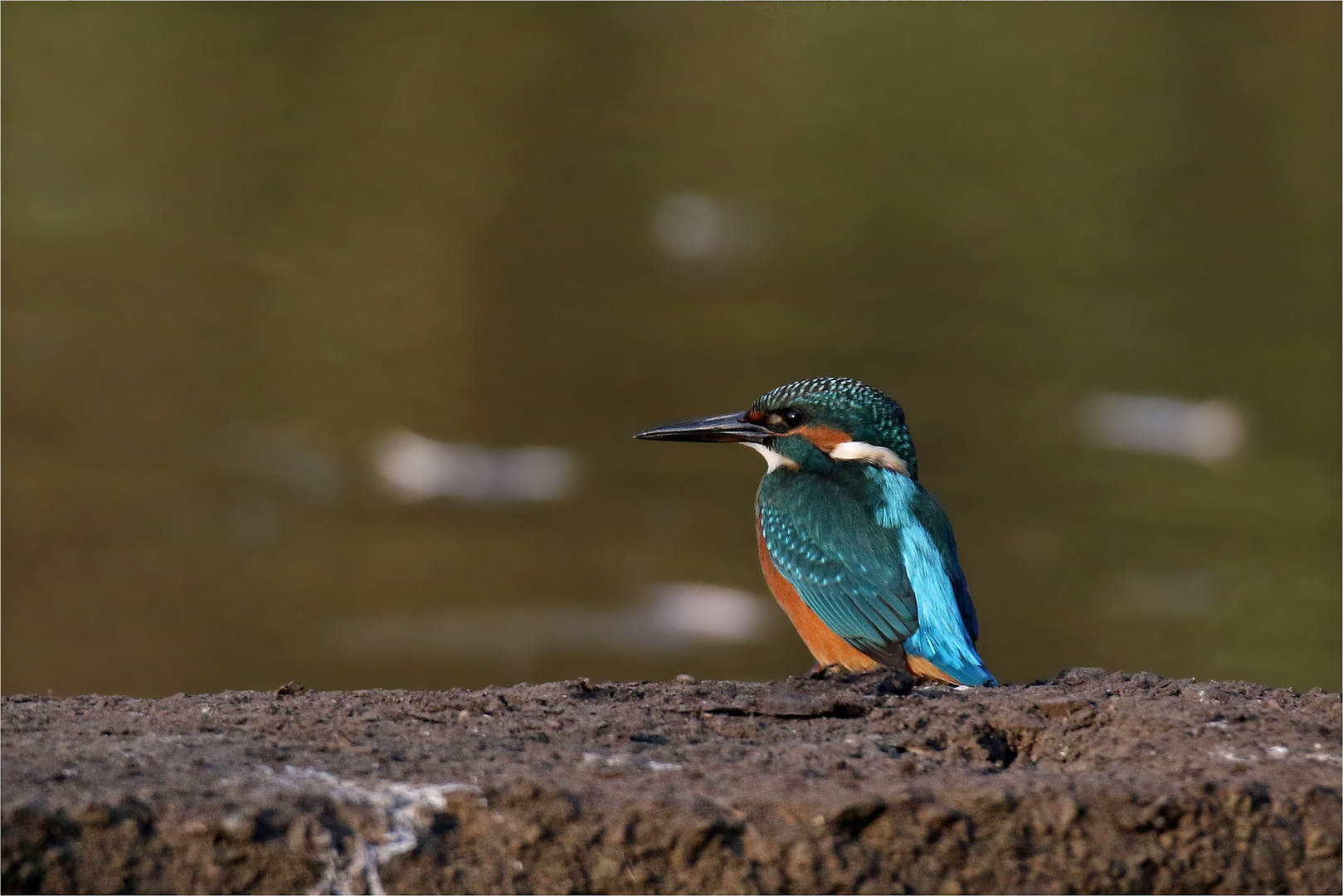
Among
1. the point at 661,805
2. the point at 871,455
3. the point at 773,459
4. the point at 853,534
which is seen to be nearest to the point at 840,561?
the point at 853,534

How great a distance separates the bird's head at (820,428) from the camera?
10.0ft

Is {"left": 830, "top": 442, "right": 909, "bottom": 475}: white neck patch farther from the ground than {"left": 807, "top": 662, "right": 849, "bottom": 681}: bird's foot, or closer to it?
farther from the ground

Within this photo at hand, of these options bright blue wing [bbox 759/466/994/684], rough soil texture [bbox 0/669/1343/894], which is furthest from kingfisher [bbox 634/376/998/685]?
rough soil texture [bbox 0/669/1343/894]

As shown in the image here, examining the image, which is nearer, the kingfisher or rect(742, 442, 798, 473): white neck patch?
the kingfisher

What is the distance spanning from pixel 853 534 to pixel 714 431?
52 cm

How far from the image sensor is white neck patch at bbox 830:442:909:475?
3.05 m

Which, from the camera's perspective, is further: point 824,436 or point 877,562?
point 824,436

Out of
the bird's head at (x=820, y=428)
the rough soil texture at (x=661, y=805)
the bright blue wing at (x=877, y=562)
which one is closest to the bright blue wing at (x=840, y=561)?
the bright blue wing at (x=877, y=562)

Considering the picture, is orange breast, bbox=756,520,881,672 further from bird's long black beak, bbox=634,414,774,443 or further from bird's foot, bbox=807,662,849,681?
bird's long black beak, bbox=634,414,774,443

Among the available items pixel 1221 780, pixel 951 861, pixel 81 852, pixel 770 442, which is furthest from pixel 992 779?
pixel 770 442

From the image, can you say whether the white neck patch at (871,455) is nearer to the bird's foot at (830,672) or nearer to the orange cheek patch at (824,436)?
the orange cheek patch at (824,436)

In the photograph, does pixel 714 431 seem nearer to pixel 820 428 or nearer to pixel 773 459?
pixel 773 459

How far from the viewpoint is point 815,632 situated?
9.38 feet

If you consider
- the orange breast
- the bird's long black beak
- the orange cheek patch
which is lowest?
the orange breast
